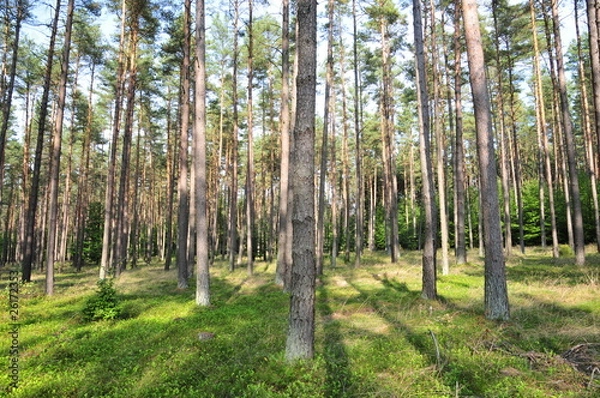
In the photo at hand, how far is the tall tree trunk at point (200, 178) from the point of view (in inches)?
410

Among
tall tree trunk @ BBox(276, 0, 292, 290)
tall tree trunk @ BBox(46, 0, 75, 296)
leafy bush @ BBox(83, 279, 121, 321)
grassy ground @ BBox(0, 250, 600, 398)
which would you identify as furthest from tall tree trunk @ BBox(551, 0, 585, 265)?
tall tree trunk @ BBox(46, 0, 75, 296)

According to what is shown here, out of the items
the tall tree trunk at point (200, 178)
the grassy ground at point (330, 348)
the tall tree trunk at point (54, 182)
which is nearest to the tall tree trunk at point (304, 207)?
the grassy ground at point (330, 348)

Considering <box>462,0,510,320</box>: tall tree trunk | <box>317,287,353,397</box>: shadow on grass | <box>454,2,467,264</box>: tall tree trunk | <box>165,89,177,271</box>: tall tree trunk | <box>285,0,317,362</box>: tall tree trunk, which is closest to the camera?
<box>317,287,353,397</box>: shadow on grass

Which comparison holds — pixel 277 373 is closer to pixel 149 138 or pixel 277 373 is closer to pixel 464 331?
pixel 464 331

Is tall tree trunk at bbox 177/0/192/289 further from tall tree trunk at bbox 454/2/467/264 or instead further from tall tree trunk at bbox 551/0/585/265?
tall tree trunk at bbox 551/0/585/265

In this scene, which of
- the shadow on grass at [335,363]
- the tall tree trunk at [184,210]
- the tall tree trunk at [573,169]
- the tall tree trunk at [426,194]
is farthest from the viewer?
the tall tree trunk at [184,210]

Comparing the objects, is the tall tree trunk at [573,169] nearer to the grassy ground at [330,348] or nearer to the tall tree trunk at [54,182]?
the grassy ground at [330,348]

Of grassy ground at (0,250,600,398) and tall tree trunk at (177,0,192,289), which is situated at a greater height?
tall tree trunk at (177,0,192,289)

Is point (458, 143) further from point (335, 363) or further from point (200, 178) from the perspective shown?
point (335, 363)

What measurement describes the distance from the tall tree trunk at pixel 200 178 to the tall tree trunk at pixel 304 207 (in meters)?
5.84

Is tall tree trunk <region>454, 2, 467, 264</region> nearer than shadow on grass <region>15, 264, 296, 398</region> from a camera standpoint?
No

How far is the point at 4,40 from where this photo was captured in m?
20.1

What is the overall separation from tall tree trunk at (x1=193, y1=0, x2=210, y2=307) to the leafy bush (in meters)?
2.35

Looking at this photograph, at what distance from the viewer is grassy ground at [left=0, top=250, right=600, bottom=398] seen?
4254 millimetres
